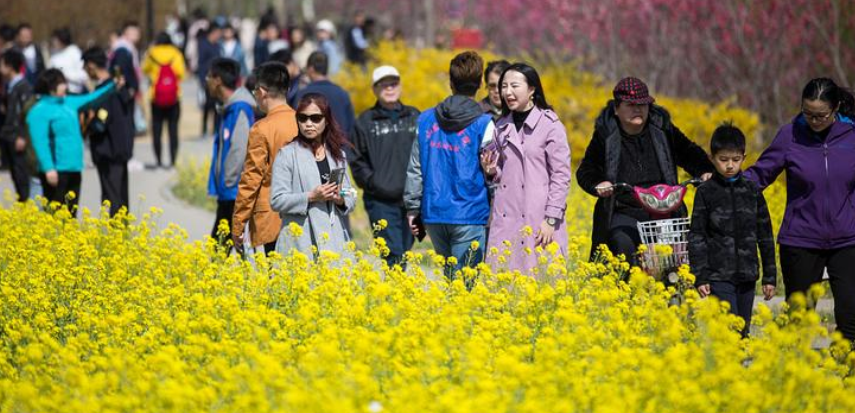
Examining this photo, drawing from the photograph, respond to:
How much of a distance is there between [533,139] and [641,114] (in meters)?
0.63

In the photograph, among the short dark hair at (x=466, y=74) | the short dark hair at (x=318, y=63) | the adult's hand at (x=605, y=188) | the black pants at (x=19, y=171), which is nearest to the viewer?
the adult's hand at (x=605, y=188)

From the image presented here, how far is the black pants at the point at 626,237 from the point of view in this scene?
317 inches

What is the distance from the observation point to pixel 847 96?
25.8ft

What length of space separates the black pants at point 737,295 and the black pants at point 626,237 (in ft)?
1.79

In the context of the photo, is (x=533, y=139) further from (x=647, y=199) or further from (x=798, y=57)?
(x=798, y=57)

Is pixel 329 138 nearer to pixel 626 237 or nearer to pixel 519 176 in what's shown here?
pixel 519 176

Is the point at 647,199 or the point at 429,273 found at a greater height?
the point at 647,199

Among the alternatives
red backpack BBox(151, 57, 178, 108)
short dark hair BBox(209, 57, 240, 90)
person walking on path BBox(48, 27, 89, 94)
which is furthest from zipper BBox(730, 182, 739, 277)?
person walking on path BBox(48, 27, 89, 94)

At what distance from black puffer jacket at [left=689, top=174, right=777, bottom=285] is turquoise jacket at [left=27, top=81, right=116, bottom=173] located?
6.17 m

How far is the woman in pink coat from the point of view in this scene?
26.8 ft

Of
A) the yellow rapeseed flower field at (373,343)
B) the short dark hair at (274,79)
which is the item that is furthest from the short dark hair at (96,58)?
the short dark hair at (274,79)

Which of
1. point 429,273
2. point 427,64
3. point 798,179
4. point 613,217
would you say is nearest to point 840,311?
point 798,179

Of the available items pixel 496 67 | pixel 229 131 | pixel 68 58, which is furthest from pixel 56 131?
pixel 68 58

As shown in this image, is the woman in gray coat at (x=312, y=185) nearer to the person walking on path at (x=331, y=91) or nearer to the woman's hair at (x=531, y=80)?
the woman's hair at (x=531, y=80)
